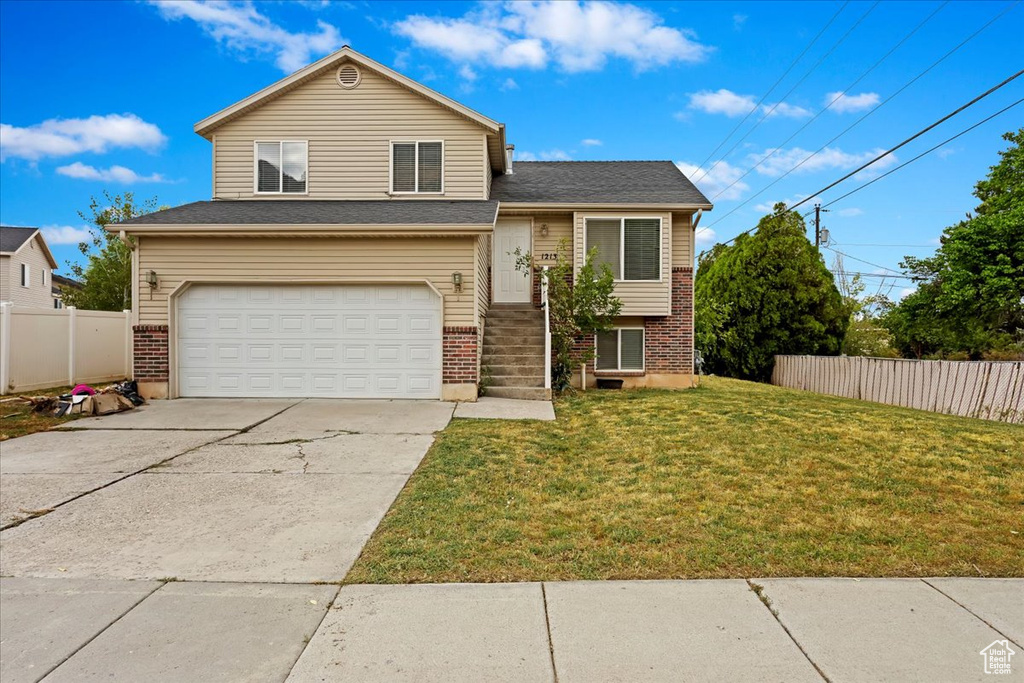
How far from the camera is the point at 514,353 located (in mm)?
12672

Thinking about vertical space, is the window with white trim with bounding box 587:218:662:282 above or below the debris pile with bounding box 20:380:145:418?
above

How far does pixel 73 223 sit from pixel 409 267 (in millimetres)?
25268

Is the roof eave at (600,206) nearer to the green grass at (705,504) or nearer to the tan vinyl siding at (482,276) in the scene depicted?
the tan vinyl siding at (482,276)

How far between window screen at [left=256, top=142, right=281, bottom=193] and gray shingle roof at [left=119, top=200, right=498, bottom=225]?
54cm

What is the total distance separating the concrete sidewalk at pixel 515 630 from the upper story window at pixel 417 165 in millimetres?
10958

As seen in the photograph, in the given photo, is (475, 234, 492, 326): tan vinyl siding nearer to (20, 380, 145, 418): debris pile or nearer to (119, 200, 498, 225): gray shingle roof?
(119, 200, 498, 225): gray shingle roof

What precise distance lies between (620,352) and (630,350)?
0.25 metres

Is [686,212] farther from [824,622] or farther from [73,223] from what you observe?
[73,223]

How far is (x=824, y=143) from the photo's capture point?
16.7m

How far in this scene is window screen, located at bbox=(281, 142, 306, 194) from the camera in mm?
13484

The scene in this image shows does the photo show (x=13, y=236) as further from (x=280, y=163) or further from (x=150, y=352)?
(x=150, y=352)

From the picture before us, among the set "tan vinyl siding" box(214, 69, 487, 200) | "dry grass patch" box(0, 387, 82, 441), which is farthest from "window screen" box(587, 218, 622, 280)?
"dry grass patch" box(0, 387, 82, 441)

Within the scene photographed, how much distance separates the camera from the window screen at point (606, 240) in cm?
1391

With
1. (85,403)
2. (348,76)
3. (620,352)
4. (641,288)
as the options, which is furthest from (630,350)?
(85,403)
